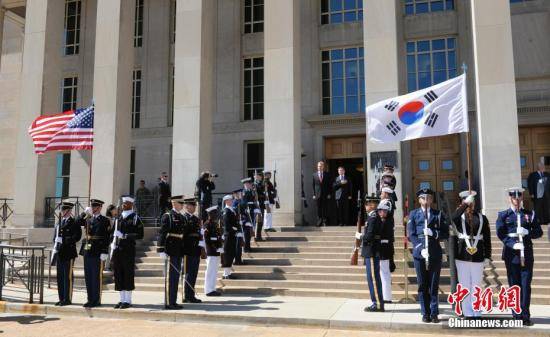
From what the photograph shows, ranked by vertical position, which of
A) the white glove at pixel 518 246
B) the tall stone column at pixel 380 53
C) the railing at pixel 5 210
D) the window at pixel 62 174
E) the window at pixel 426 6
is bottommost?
the white glove at pixel 518 246

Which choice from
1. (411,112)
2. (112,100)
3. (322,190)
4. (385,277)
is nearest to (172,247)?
(385,277)

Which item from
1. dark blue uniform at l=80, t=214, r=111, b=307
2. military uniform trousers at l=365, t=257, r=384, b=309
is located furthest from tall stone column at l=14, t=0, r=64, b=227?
military uniform trousers at l=365, t=257, r=384, b=309

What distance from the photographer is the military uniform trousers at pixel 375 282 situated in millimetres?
8914

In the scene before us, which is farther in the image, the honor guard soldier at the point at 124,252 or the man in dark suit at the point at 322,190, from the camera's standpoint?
the man in dark suit at the point at 322,190

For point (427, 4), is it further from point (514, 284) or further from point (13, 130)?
point (13, 130)

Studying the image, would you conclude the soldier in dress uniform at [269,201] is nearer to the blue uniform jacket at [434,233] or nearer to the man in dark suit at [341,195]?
the man in dark suit at [341,195]

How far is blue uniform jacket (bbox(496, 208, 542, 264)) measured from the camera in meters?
7.88

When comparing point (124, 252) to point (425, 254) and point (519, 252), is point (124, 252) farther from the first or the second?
point (519, 252)

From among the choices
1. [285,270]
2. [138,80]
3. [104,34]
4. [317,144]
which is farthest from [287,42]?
[138,80]

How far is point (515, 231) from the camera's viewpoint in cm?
799

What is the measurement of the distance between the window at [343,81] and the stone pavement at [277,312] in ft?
35.9

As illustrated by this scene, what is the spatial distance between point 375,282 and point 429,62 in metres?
12.5

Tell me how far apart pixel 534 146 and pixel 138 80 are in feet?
55.6

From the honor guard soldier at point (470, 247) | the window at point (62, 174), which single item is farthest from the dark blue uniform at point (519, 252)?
the window at point (62, 174)
